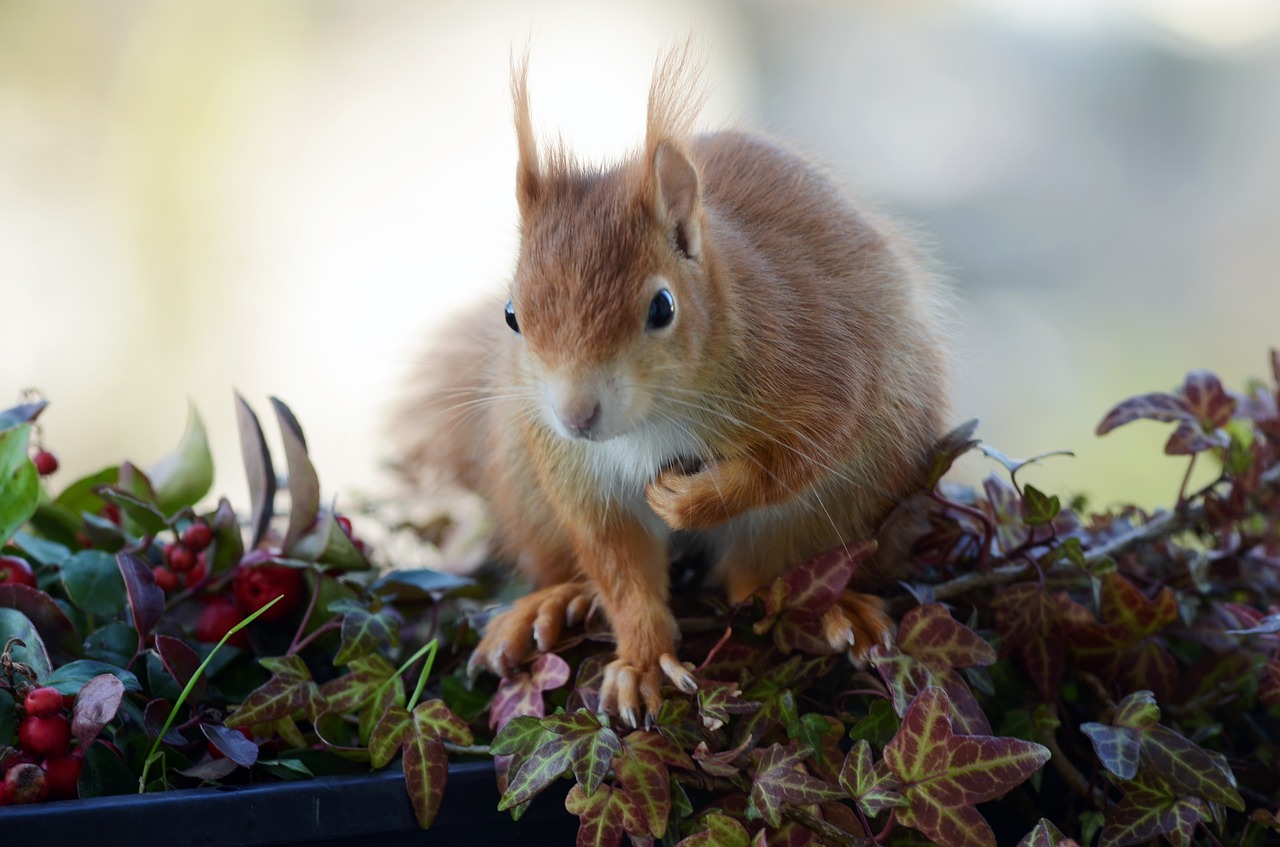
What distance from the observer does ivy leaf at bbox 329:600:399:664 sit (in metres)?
0.87

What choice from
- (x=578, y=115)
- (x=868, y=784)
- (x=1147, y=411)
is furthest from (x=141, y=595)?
(x=578, y=115)

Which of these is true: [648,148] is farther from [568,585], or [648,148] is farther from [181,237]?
[181,237]

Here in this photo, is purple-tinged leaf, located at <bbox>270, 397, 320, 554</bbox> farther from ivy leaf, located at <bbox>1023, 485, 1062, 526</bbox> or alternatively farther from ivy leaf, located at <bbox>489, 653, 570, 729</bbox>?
ivy leaf, located at <bbox>1023, 485, 1062, 526</bbox>

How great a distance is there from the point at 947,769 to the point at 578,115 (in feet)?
4.43

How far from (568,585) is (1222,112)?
228 cm

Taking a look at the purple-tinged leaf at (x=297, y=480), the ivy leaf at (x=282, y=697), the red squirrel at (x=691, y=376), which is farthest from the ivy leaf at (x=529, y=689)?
the purple-tinged leaf at (x=297, y=480)

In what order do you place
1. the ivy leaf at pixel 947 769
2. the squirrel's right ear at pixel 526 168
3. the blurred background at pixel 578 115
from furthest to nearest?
the blurred background at pixel 578 115 < the squirrel's right ear at pixel 526 168 < the ivy leaf at pixel 947 769

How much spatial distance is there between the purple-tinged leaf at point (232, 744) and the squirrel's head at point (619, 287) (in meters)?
0.30

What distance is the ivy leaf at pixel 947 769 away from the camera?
0.66 metres

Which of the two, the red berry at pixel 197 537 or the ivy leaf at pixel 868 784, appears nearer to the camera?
the ivy leaf at pixel 868 784

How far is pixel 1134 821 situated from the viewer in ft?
2.44

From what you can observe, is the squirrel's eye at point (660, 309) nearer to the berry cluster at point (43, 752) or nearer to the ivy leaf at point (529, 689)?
the ivy leaf at point (529, 689)

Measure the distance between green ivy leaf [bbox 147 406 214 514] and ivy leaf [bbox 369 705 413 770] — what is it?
1.28ft

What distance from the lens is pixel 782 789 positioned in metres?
0.70
